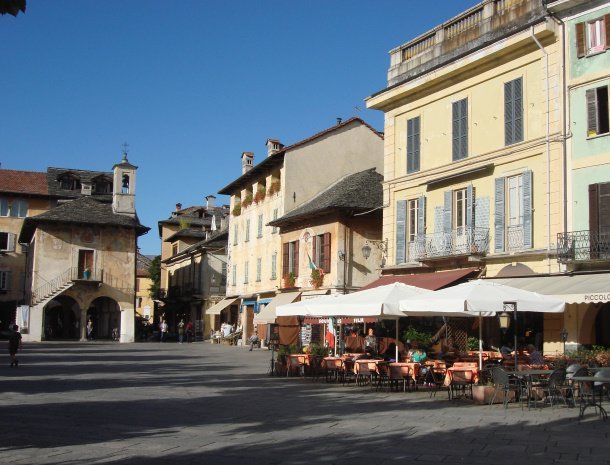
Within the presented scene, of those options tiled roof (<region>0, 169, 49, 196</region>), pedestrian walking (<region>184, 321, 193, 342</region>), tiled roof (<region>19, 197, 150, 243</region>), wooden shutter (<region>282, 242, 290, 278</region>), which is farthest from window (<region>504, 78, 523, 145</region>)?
tiled roof (<region>0, 169, 49, 196</region>)

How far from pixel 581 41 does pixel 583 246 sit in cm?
557

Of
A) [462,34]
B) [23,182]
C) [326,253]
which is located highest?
[23,182]

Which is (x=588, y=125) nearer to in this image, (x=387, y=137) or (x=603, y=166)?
(x=603, y=166)

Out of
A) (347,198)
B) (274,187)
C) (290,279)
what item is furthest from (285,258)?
(347,198)

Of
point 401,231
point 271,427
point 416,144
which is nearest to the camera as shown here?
point 271,427

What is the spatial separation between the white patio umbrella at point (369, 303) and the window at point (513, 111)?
723cm

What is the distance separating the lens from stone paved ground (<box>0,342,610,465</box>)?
8992 millimetres

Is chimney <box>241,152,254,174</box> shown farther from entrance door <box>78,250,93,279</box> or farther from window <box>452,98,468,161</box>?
window <box>452,98,468,161</box>

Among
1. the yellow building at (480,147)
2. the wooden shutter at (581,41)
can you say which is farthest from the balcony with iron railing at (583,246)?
the wooden shutter at (581,41)

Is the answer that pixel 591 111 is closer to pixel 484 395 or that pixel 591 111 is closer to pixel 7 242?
pixel 484 395

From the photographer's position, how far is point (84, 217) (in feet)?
164

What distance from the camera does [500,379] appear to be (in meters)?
13.8

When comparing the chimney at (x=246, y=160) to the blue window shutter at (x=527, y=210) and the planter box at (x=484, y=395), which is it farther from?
the planter box at (x=484, y=395)

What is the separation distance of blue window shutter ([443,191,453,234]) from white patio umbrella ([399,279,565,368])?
880 cm
